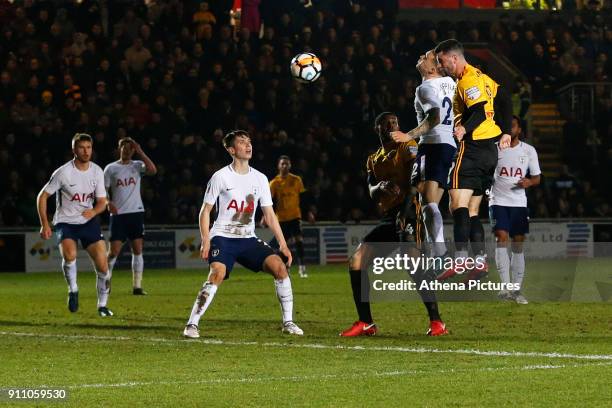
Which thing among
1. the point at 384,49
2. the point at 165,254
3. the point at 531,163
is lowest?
the point at 165,254

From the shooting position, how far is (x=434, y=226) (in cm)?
1217

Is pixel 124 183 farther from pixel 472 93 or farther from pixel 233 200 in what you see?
pixel 472 93

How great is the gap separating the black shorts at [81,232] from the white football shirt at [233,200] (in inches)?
135

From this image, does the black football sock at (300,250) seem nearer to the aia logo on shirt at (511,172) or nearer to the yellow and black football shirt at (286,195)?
the yellow and black football shirt at (286,195)

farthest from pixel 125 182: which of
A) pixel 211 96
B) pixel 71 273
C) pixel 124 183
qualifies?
pixel 211 96

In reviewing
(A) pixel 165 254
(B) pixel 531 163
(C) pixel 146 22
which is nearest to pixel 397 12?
(C) pixel 146 22

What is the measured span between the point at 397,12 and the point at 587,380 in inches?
1014

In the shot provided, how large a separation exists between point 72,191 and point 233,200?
371cm

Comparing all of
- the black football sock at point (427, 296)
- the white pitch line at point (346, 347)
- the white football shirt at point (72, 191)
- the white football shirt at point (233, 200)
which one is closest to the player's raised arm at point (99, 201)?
the white football shirt at point (72, 191)

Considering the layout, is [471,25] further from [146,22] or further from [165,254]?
[165,254]

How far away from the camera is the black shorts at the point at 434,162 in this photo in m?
12.2

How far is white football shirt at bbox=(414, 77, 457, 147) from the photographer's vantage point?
11.9m

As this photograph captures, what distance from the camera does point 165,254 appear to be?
2662 centimetres

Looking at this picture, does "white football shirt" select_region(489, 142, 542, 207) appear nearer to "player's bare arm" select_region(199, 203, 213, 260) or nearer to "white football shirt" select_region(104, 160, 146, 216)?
"white football shirt" select_region(104, 160, 146, 216)
